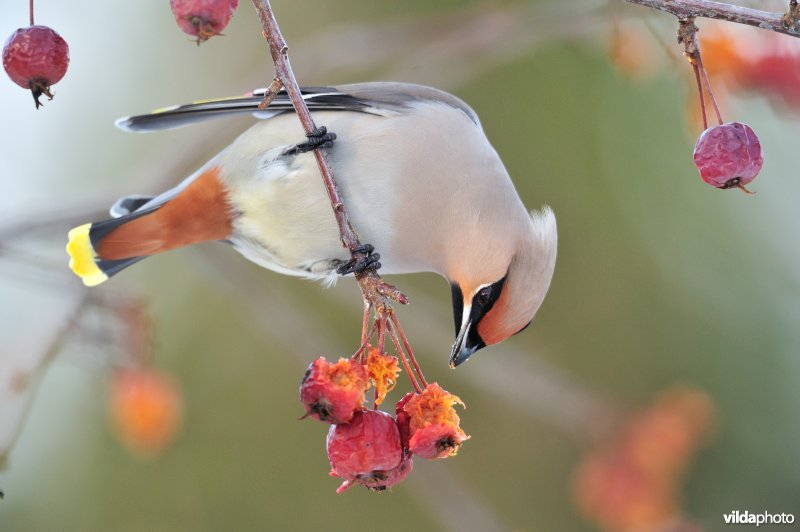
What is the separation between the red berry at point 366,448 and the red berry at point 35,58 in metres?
0.89

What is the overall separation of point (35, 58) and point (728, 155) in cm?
138

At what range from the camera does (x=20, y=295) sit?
5801 millimetres

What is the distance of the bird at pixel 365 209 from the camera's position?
8.42ft

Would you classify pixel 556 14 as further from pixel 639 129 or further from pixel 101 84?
pixel 101 84

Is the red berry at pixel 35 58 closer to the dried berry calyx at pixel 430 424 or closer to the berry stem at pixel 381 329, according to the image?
the berry stem at pixel 381 329

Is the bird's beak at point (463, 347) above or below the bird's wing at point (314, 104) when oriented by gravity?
below

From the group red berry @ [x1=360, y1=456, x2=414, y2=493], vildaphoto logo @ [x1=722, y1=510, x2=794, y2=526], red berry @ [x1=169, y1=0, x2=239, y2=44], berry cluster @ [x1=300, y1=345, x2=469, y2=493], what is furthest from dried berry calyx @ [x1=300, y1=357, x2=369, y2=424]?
vildaphoto logo @ [x1=722, y1=510, x2=794, y2=526]

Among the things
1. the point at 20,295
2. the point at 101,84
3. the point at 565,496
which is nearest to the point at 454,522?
the point at 565,496

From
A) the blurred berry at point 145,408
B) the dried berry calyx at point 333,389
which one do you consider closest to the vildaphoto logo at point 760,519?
the blurred berry at point 145,408

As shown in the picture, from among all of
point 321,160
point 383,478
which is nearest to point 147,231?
point 321,160

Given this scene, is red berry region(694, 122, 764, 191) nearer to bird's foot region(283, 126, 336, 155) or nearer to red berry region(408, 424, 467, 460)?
red berry region(408, 424, 467, 460)

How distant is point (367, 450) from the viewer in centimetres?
182

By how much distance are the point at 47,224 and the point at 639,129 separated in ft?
15.3

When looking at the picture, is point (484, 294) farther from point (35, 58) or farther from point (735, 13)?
point (35, 58)
